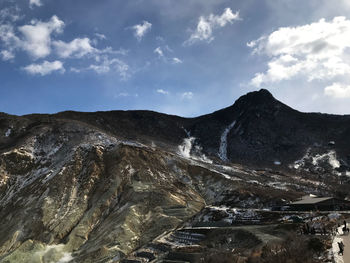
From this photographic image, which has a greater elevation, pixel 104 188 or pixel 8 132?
pixel 8 132

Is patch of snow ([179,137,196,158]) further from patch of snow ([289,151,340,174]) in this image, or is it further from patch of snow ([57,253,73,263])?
patch of snow ([57,253,73,263])

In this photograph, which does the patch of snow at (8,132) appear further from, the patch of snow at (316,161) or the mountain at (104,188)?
the patch of snow at (316,161)

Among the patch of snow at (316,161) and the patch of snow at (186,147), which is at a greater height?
the patch of snow at (186,147)

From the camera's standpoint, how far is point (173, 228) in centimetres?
7150

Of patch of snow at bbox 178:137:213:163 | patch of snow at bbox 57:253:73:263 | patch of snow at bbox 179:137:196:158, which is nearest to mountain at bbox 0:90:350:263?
patch of snow at bbox 57:253:73:263

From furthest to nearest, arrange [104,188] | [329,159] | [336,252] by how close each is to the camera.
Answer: [329,159] → [104,188] → [336,252]

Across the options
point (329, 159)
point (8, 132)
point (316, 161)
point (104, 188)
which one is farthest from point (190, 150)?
point (104, 188)

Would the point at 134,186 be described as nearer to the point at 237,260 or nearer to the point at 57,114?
the point at 237,260

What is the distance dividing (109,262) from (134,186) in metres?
31.9

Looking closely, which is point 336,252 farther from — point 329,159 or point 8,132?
point 329,159

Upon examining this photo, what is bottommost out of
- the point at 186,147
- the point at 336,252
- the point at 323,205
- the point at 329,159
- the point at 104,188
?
the point at 323,205

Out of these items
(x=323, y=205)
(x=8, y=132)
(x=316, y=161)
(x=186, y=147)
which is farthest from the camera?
(x=186, y=147)

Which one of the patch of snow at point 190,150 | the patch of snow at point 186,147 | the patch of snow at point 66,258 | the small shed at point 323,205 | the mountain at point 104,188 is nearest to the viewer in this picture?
the patch of snow at point 66,258

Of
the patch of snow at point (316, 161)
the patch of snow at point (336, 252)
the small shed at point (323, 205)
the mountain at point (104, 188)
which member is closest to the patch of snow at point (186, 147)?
the mountain at point (104, 188)
